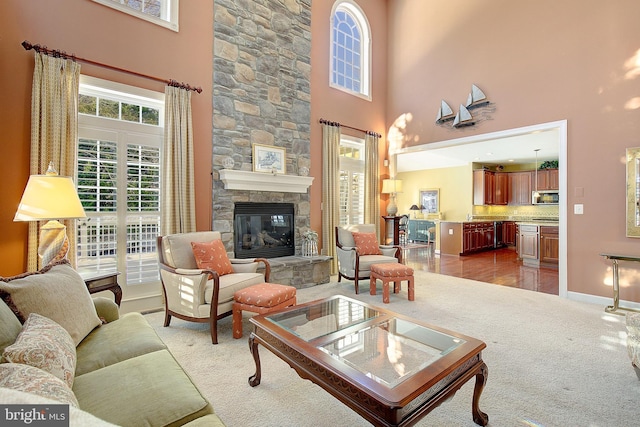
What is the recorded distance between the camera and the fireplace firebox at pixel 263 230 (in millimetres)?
4477

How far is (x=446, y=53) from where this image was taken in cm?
569

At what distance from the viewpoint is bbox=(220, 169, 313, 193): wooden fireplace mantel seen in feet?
13.8

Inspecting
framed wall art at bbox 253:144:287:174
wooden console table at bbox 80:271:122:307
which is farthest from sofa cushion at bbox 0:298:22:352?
framed wall art at bbox 253:144:287:174

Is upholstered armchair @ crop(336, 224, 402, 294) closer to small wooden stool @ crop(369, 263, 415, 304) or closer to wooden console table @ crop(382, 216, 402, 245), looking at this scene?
small wooden stool @ crop(369, 263, 415, 304)

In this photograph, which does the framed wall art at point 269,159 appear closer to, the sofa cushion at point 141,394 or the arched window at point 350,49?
the arched window at point 350,49

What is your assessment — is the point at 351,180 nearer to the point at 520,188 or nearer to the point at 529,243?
the point at 529,243

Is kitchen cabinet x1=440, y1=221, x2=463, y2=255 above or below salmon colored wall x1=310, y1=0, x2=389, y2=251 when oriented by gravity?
below

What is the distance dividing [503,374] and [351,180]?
424 centimetres

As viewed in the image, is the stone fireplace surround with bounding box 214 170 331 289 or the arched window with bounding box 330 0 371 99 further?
the arched window with bounding box 330 0 371 99

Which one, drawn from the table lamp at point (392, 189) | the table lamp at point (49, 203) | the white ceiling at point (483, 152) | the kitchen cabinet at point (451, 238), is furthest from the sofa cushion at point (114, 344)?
the kitchen cabinet at point (451, 238)

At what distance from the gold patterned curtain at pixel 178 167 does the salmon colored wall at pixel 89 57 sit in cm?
18

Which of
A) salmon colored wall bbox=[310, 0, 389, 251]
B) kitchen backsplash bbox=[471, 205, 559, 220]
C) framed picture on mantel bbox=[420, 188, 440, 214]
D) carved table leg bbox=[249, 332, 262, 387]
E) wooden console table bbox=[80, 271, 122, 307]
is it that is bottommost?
carved table leg bbox=[249, 332, 262, 387]

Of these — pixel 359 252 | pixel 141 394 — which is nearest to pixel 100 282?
pixel 141 394

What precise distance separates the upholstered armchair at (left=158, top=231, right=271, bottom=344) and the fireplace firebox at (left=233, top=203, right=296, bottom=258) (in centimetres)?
103
